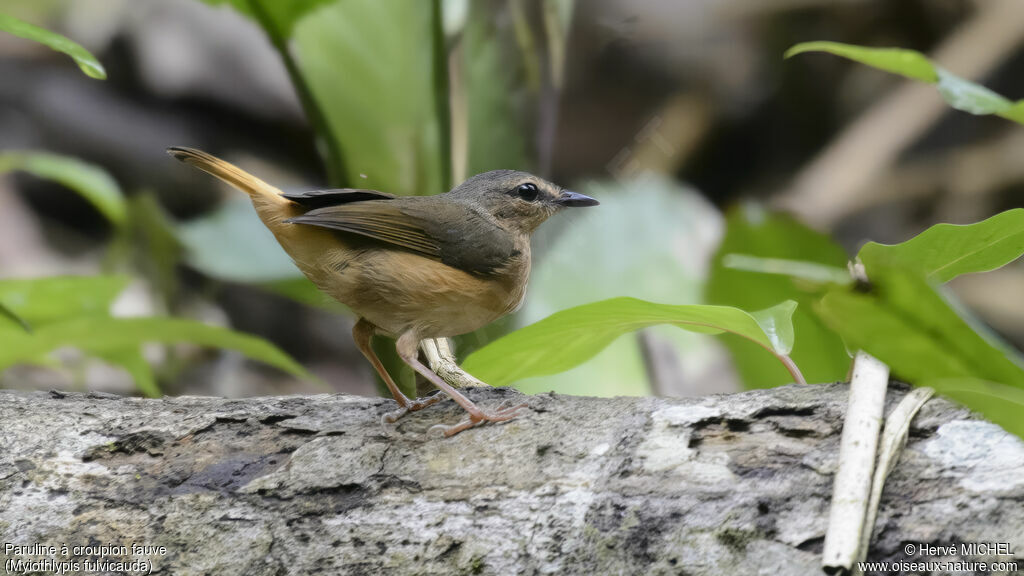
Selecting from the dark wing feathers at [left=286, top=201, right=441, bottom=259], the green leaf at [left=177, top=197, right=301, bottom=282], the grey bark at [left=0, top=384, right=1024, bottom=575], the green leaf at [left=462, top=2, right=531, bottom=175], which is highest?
the green leaf at [left=462, top=2, right=531, bottom=175]

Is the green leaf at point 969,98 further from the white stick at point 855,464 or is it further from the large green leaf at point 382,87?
the large green leaf at point 382,87

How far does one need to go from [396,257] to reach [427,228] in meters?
0.17

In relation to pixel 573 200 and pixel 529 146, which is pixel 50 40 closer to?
pixel 573 200

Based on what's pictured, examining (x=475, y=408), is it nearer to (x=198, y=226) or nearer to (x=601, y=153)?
(x=198, y=226)

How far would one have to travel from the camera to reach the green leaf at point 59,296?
2863mm

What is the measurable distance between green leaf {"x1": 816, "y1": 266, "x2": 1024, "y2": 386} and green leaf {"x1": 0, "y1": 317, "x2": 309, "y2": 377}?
2.30 metres

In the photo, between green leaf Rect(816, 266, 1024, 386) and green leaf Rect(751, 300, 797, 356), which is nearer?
green leaf Rect(816, 266, 1024, 386)

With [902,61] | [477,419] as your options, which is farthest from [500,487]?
[902,61]

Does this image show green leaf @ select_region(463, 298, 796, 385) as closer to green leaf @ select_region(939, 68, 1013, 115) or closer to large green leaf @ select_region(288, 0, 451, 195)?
green leaf @ select_region(939, 68, 1013, 115)

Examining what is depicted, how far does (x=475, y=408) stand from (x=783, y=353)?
75cm

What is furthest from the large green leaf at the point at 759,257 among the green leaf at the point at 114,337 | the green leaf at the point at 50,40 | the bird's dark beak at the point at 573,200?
the green leaf at the point at 50,40

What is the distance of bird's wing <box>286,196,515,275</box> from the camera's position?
2584 millimetres

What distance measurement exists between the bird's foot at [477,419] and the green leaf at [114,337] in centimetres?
127

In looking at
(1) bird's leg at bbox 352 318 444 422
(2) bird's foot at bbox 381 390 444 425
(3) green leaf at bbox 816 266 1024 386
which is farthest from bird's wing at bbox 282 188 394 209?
(3) green leaf at bbox 816 266 1024 386
